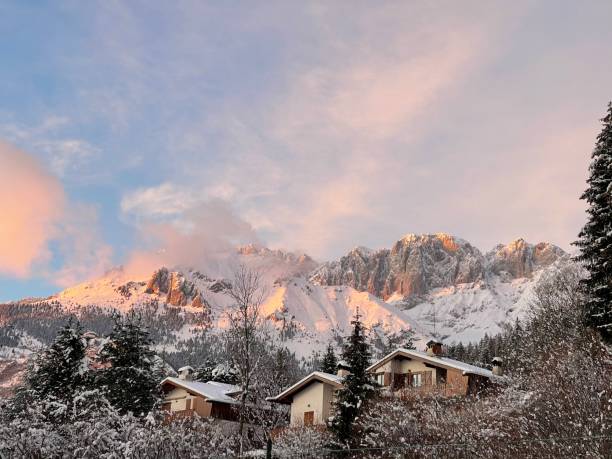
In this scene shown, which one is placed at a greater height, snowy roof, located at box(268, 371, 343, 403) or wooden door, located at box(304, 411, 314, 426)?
snowy roof, located at box(268, 371, 343, 403)

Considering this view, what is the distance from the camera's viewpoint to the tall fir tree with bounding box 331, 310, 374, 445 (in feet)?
106

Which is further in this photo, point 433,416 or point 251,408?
point 251,408

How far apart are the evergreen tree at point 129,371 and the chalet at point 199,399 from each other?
3895mm

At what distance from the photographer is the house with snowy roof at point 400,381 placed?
149ft

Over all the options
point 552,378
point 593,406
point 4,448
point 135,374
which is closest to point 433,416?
point 552,378

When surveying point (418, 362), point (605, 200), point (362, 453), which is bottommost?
point (362, 453)

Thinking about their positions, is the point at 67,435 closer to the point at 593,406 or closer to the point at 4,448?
the point at 4,448

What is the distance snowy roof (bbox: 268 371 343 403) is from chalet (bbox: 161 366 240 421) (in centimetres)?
380

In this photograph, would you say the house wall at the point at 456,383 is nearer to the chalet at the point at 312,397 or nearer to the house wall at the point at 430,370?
the house wall at the point at 430,370

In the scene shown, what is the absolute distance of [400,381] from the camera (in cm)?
4959

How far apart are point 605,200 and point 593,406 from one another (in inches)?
529

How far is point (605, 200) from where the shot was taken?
3039 centimetres

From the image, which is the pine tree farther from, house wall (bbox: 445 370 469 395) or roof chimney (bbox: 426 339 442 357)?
roof chimney (bbox: 426 339 442 357)

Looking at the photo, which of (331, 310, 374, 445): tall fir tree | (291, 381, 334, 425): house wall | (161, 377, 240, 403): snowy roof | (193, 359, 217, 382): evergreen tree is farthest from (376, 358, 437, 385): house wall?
(193, 359, 217, 382): evergreen tree
